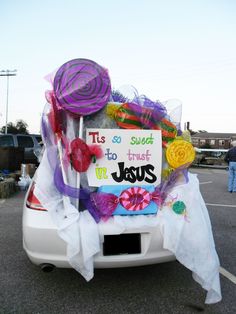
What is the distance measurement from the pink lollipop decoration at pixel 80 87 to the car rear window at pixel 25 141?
1121 centimetres

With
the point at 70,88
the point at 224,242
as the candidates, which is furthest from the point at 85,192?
the point at 224,242

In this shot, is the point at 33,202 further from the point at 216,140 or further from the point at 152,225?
the point at 216,140

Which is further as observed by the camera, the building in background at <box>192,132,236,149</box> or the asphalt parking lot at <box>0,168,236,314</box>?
the building in background at <box>192,132,236,149</box>

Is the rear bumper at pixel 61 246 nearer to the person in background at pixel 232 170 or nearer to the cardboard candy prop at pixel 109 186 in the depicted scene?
the cardboard candy prop at pixel 109 186

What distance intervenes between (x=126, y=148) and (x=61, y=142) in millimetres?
607

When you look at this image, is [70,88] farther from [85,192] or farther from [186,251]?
[186,251]

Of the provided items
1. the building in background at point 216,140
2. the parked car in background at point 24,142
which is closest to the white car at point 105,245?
the parked car in background at point 24,142

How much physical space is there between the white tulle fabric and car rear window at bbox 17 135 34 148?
11138mm

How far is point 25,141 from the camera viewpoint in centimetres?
1373

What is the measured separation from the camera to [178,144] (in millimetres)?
3104

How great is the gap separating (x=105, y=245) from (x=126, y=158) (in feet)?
2.68

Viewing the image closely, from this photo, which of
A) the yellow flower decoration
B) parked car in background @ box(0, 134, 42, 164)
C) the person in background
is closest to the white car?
the yellow flower decoration

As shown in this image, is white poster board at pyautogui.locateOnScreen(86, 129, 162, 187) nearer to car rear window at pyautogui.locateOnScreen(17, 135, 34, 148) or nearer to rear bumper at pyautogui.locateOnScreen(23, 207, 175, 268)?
rear bumper at pyautogui.locateOnScreen(23, 207, 175, 268)

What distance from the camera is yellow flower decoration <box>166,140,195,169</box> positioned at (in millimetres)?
3057
